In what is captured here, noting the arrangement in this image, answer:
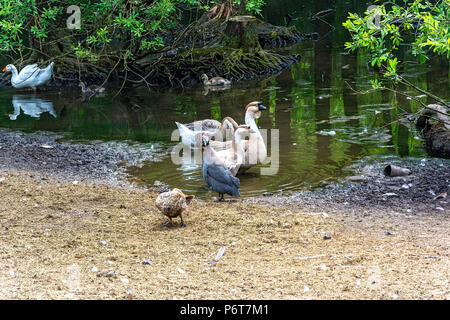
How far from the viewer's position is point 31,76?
65.0 feet

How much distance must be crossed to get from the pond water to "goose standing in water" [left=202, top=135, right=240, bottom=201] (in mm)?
493

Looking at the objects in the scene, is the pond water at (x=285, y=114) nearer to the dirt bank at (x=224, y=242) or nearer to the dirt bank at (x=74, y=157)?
the dirt bank at (x=74, y=157)

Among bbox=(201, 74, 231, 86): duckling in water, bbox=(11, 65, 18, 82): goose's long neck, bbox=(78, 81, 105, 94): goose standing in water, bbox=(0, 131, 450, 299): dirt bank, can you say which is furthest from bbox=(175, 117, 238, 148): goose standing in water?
bbox=(11, 65, 18, 82): goose's long neck

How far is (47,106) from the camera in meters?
18.0

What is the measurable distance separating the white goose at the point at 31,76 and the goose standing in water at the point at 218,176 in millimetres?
11980

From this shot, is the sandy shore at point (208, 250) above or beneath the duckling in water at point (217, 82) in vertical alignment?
beneath

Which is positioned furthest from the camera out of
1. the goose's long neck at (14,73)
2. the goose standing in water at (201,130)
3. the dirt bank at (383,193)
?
the goose's long neck at (14,73)

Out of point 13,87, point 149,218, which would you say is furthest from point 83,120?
point 149,218

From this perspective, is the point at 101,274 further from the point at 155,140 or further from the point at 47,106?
the point at 47,106

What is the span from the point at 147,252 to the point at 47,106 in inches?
478

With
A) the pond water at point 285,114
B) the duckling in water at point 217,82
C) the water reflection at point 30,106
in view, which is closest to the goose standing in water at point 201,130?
the pond water at point 285,114

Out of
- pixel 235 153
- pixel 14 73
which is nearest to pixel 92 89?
pixel 14 73

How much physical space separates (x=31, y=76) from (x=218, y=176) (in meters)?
12.7

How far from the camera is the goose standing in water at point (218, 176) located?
902cm
